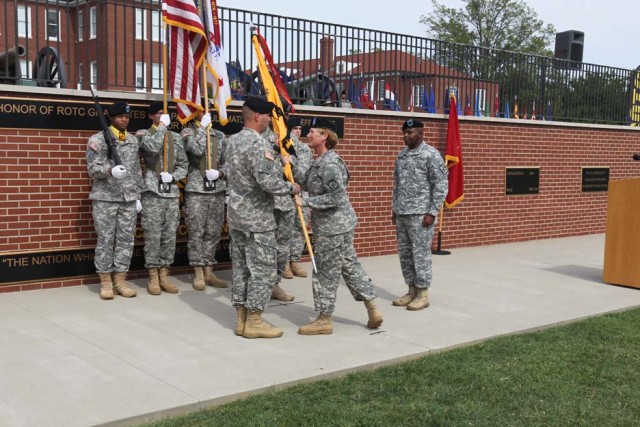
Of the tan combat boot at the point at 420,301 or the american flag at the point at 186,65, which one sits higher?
the american flag at the point at 186,65

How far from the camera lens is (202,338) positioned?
566cm

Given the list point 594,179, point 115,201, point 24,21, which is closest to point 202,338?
point 115,201

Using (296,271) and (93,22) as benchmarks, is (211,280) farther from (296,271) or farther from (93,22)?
(93,22)

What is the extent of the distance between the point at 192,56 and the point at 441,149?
16.1 feet

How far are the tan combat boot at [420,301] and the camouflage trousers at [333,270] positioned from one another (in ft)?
3.38

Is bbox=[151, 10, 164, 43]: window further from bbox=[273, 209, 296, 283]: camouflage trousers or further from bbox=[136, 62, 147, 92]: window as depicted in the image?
bbox=[273, 209, 296, 283]: camouflage trousers

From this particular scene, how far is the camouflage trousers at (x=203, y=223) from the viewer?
24.6 feet

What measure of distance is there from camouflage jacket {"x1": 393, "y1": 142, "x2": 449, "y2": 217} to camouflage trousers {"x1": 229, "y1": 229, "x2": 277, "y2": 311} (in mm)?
1780

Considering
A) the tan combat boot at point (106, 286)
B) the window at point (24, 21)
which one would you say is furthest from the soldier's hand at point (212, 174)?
the window at point (24, 21)

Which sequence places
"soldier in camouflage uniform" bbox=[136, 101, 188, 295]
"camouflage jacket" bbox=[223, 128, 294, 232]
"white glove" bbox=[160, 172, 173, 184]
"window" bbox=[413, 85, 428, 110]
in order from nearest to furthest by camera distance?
"camouflage jacket" bbox=[223, 128, 294, 232] < "white glove" bbox=[160, 172, 173, 184] < "soldier in camouflage uniform" bbox=[136, 101, 188, 295] < "window" bbox=[413, 85, 428, 110]

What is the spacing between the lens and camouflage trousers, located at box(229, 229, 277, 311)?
5531mm

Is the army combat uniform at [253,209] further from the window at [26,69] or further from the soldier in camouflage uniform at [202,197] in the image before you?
the window at [26,69]

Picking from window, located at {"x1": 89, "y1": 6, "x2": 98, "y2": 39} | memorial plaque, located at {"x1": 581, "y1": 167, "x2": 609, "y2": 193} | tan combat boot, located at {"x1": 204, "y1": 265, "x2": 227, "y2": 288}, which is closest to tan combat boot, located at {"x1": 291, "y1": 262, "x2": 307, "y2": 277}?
tan combat boot, located at {"x1": 204, "y1": 265, "x2": 227, "y2": 288}

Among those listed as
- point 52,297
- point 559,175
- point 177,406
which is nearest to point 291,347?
point 177,406
